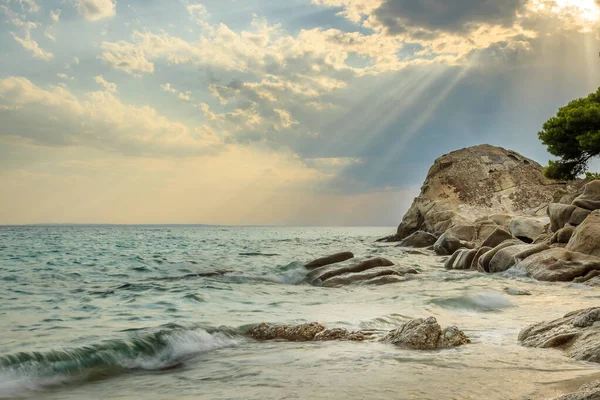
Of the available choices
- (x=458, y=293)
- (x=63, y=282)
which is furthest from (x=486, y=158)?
(x=63, y=282)

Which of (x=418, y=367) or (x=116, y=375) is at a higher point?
(x=418, y=367)

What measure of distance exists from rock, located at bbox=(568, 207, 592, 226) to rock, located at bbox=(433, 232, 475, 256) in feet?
23.7

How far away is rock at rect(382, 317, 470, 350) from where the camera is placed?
6.43m

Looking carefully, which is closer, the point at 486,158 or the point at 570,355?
the point at 570,355

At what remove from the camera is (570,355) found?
5.55 metres

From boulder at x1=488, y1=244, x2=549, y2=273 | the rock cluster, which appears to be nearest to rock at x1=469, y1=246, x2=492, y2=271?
boulder at x1=488, y1=244, x2=549, y2=273

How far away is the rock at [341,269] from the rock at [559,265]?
15.1 ft

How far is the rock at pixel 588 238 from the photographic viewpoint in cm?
1462

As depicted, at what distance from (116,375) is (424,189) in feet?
128

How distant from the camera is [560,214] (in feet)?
62.2

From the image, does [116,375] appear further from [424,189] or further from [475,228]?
[424,189]

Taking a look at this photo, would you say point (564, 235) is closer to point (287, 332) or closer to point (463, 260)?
point (463, 260)

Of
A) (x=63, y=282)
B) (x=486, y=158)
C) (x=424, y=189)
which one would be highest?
(x=486, y=158)

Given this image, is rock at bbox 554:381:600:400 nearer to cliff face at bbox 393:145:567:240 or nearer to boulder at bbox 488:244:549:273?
boulder at bbox 488:244:549:273
